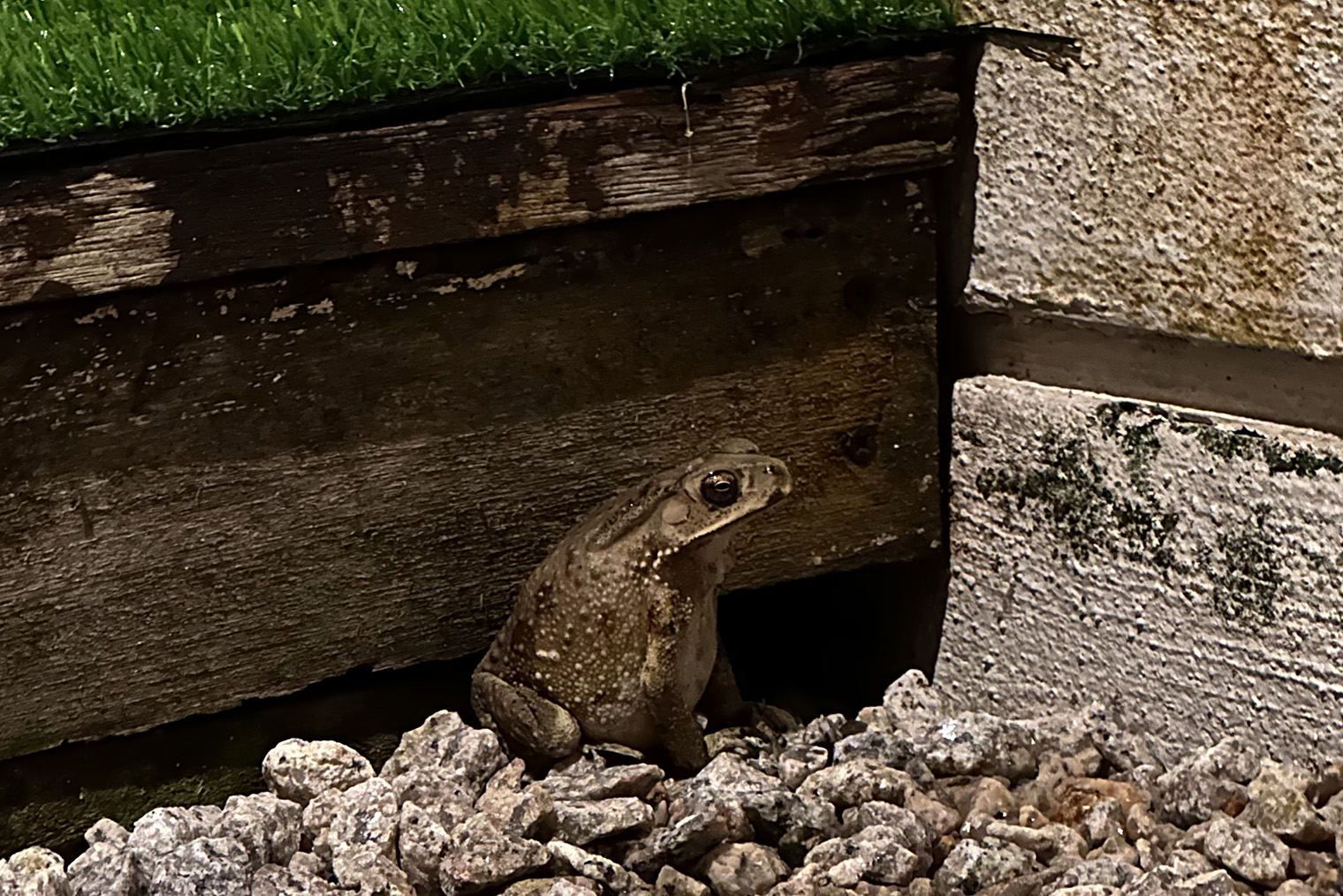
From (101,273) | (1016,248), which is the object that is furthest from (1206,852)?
(101,273)

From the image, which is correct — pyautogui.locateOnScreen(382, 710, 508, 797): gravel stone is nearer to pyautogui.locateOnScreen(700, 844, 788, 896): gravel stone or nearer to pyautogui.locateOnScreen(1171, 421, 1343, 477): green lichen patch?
pyautogui.locateOnScreen(700, 844, 788, 896): gravel stone

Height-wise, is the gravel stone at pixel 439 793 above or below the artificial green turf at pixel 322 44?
below

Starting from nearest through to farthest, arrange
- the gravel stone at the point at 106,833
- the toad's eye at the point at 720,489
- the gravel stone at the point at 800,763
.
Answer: the gravel stone at the point at 106,833 < the toad's eye at the point at 720,489 < the gravel stone at the point at 800,763

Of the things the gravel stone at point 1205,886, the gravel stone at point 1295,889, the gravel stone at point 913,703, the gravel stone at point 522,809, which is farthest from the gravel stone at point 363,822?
the gravel stone at point 1295,889

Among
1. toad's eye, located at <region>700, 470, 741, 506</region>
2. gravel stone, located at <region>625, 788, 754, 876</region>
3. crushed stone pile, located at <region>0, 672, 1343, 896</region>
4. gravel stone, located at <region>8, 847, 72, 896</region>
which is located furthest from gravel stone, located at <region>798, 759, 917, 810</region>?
gravel stone, located at <region>8, 847, 72, 896</region>

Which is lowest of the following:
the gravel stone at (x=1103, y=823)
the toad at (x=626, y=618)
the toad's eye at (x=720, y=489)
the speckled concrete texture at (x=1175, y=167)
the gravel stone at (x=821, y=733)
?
the gravel stone at (x=821, y=733)

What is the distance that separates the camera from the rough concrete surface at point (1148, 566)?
6.19 ft

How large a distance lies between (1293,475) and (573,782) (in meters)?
0.87

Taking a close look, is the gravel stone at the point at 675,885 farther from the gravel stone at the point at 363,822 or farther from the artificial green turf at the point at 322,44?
the artificial green turf at the point at 322,44

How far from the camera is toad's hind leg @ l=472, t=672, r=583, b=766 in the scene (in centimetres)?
197

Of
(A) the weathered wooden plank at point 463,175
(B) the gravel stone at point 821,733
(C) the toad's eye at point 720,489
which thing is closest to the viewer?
(A) the weathered wooden plank at point 463,175

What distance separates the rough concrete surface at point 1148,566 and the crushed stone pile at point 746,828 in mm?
81

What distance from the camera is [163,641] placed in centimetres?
190

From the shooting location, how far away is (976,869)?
71.2 inches
